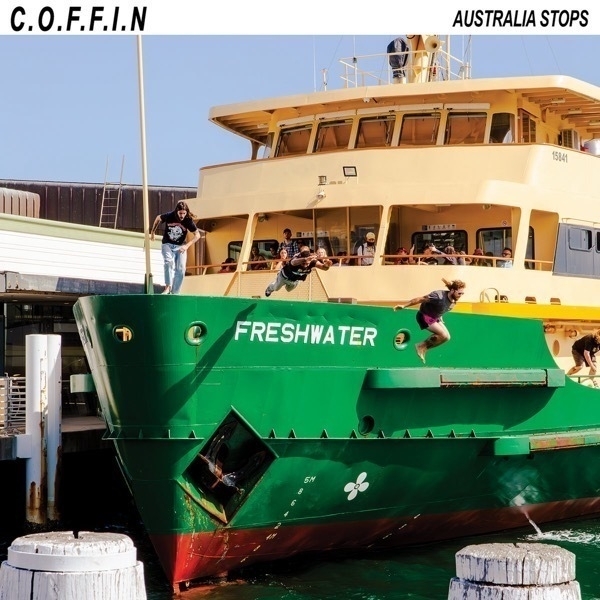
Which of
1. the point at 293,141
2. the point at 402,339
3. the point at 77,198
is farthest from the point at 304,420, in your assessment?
the point at 77,198

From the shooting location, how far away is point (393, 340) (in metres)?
12.9

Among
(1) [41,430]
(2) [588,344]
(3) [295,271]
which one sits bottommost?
Answer: (1) [41,430]

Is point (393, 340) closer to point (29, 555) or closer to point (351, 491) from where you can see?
point (351, 491)

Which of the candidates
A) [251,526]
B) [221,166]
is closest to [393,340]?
[251,526]

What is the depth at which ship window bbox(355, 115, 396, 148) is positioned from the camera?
16469 millimetres

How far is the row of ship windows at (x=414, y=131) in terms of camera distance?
16.1 m

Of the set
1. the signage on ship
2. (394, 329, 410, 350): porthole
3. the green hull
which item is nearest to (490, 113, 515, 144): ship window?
the green hull

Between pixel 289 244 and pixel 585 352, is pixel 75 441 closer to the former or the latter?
pixel 289 244

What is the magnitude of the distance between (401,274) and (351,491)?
3240 mm

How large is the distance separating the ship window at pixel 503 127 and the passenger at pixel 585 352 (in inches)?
117

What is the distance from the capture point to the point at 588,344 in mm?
15102

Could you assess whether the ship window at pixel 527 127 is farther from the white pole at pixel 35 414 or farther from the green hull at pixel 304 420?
the white pole at pixel 35 414

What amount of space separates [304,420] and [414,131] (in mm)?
5813

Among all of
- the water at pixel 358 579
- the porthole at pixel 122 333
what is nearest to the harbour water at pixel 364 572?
the water at pixel 358 579
